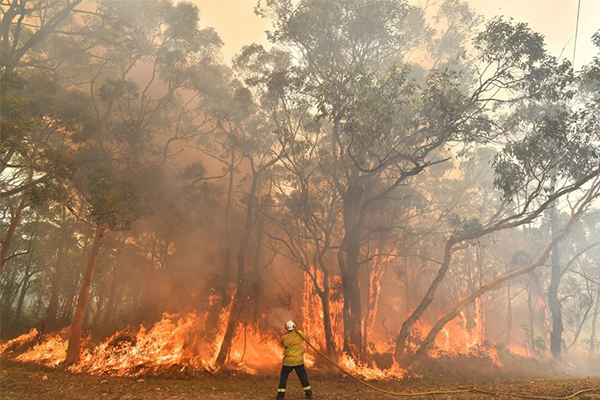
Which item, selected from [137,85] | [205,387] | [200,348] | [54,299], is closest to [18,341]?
[54,299]

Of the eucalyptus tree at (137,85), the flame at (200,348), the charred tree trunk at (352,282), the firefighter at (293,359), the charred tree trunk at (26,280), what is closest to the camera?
the firefighter at (293,359)

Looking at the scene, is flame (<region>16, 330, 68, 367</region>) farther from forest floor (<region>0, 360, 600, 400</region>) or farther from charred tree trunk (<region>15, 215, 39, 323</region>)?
charred tree trunk (<region>15, 215, 39, 323</region>)

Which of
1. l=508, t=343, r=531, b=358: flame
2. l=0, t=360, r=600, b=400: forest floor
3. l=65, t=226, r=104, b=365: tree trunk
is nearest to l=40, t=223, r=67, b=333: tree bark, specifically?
l=0, t=360, r=600, b=400: forest floor

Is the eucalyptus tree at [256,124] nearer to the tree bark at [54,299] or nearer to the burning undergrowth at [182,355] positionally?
the burning undergrowth at [182,355]

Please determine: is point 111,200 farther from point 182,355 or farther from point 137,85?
point 137,85

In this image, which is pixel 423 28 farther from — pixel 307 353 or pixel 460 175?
pixel 307 353

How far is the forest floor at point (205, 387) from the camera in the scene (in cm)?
995

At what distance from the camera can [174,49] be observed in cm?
2017

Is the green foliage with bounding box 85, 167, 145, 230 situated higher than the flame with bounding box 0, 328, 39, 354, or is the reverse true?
the green foliage with bounding box 85, 167, 145, 230

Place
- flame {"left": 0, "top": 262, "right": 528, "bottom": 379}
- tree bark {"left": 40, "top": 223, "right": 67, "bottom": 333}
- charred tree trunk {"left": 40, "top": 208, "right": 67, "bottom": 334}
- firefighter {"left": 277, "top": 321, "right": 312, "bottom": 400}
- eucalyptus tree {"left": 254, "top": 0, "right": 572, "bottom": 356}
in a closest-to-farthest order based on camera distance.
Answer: firefighter {"left": 277, "top": 321, "right": 312, "bottom": 400}
eucalyptus tree {"left": 254, "top": 0, "right": 572, "bottom": 356}
flame {"left": 0, "top": 262, "right": 528, "bottom": 379}
tree bark {"left": 40, "top": 223, "right": 67, "bottom": 333}
charred tree trunk {"left": 40, "top": 208, "right": 67, "bottom": 334}

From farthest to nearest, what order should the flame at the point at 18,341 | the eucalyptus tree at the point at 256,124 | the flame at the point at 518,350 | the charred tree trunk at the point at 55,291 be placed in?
the flame at the point at 518,350, the charred tree trunk at the point at 55,291, the flame at the point at 18,341, the eucalyptus tree at the point at 256,124

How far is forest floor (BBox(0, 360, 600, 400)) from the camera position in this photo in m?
9.95

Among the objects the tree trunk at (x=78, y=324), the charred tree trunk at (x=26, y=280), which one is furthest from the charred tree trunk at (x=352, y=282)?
the charred tree trunk at (x=26, y=280)

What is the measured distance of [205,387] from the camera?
12.3m
